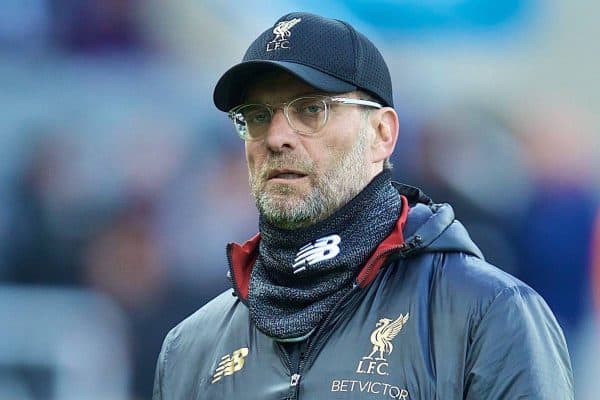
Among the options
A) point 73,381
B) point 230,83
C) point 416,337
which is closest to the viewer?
point 416,337

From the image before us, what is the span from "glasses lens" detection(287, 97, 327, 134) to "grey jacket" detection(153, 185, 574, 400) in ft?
0.86

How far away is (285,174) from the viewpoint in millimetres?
2242

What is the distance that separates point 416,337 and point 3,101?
2.87 m

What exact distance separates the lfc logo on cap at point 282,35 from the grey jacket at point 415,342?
0.43 metres

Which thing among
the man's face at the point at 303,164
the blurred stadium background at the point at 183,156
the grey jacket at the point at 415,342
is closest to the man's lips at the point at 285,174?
the man's face at the point at 303,164

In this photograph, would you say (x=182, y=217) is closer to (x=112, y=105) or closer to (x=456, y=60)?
(x=112, y=105)

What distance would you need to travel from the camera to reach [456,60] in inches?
174

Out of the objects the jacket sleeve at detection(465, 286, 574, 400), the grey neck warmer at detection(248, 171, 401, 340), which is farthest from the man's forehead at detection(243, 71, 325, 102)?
the jacket sleeve at detection(465, 286, 574, 400)

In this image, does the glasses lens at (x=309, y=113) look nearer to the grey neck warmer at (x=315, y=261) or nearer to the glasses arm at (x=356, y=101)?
the glasses arm at (x=356, y=101)

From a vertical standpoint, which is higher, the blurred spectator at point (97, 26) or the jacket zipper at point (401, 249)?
the blurred spectator at point (97, 26)

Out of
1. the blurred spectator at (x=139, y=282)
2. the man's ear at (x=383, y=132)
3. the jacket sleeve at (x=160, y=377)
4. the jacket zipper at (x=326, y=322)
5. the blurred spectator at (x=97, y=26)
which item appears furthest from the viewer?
the blurred spectator at (x=97, y=26)

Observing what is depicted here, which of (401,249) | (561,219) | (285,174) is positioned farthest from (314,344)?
(561,219)

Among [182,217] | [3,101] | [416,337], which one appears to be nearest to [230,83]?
[416,337]

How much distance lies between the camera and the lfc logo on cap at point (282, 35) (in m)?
2.27
